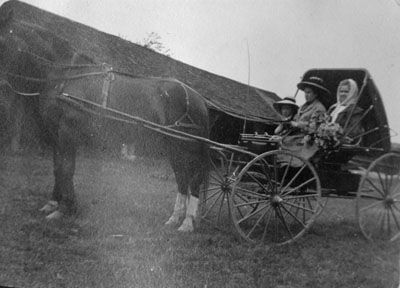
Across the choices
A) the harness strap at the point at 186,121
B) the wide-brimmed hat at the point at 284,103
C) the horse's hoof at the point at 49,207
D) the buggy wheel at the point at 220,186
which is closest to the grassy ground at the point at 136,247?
the horse's hoof at the point at 49,207

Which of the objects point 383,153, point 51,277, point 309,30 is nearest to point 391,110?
point 383,153

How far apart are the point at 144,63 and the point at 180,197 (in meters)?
1.00

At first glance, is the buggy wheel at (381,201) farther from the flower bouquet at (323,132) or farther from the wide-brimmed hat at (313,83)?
the wide-brimmed hat at (313,83)

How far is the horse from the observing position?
288cm

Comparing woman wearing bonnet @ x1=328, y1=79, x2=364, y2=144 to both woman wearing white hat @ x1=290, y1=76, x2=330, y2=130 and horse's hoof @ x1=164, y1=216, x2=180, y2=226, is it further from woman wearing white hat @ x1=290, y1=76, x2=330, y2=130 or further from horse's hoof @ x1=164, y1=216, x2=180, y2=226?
horse's hoof @ x1=164, y1=216, x2=180, y2=226

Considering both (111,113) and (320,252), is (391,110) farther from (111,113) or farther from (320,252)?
(111,113)

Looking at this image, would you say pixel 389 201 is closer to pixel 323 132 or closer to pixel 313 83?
pixel 323 132

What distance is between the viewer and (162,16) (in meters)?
2.34

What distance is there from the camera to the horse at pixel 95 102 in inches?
113

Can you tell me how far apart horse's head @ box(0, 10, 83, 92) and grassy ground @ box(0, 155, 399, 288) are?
0.57 metres

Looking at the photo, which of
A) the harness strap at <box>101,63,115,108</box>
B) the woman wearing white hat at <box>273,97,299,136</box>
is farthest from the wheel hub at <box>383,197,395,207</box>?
Result: the harness strap at <box>101,63,115,108</box>

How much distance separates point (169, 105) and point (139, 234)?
3.37 feet

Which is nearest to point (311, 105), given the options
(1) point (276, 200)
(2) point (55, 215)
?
(1) point (276, 200)

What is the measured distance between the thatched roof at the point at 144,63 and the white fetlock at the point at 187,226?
820 mm
